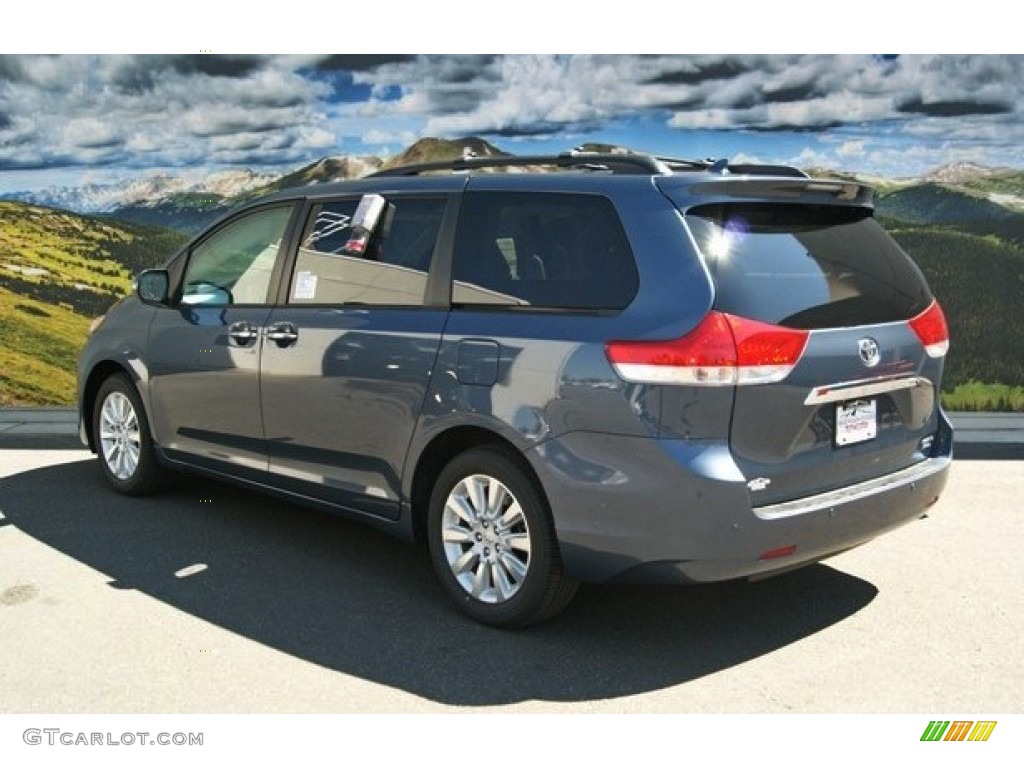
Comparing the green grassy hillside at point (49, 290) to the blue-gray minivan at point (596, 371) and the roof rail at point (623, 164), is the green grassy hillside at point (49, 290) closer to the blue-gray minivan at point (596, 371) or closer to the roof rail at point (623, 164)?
the blue-gray minivan at point (596, 371)

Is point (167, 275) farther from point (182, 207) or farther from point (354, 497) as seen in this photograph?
point (182, 207)

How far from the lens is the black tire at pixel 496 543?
157 inches

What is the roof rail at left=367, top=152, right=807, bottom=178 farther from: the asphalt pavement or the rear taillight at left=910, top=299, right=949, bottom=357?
the asphalt pavement

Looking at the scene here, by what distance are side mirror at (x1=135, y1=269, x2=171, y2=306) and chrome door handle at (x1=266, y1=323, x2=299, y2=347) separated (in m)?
1.13

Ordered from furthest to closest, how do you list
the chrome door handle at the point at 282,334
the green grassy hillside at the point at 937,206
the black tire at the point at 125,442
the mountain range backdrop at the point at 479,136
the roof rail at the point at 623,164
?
the green grassy hillside at the point at 937,206, the mountain range backdrop at the point at 479,136, the black tire at the point at 125,442, the chrome door handle at the point at 282,334, the roof rail at the point at 623,164

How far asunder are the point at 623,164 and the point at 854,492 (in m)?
1.52

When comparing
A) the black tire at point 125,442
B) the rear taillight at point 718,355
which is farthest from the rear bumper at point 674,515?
the black tire at point 125,442

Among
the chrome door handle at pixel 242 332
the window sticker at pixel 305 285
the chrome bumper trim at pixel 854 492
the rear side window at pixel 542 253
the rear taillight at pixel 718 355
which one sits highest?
the rear side window at pixel 542 253

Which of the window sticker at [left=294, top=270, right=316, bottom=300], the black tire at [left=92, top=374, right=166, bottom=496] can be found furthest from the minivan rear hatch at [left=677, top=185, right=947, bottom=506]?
the black tire at [left=92, top=374, right=166, bottom=496]

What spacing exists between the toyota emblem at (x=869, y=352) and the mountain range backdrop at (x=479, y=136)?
17.8ft
